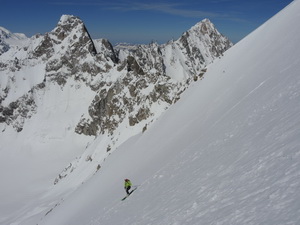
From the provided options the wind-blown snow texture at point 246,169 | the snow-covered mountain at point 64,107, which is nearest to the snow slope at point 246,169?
the wind-blown snow texture at point 246,169

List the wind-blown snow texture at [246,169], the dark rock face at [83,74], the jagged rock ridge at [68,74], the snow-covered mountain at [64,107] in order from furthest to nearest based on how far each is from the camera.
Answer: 1. the jagged rock ridge at [68,74]
2. the dark rock face at [83,74]
3. the snow-covered mountain at [64,107]
4. the wind-blown snow texture at [246,169]

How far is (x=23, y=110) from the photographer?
172 meters

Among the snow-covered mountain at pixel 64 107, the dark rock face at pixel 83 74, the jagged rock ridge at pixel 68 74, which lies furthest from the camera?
the jagged rock ridge at pixel 68 74

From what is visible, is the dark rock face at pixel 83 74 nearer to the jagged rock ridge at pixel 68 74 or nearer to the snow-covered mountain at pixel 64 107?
the jagged rock ridge at pixel 68 74

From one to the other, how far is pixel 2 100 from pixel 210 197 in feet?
633

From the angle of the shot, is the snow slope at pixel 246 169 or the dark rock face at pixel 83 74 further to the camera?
the dark rock face at pixel 83 74

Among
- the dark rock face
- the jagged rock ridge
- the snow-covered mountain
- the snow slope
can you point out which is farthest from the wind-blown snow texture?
the jagged rock ridge

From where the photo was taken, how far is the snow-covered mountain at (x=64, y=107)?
92.4 meters

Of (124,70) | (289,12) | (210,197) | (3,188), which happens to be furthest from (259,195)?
(3,188)

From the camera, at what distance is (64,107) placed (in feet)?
551

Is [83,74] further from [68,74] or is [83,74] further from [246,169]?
[246,169]

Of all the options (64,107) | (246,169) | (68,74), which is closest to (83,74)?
(68,74)

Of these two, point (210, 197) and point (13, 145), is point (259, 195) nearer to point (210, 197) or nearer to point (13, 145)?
point (210, 197)

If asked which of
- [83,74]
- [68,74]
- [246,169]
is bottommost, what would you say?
[246,169]
